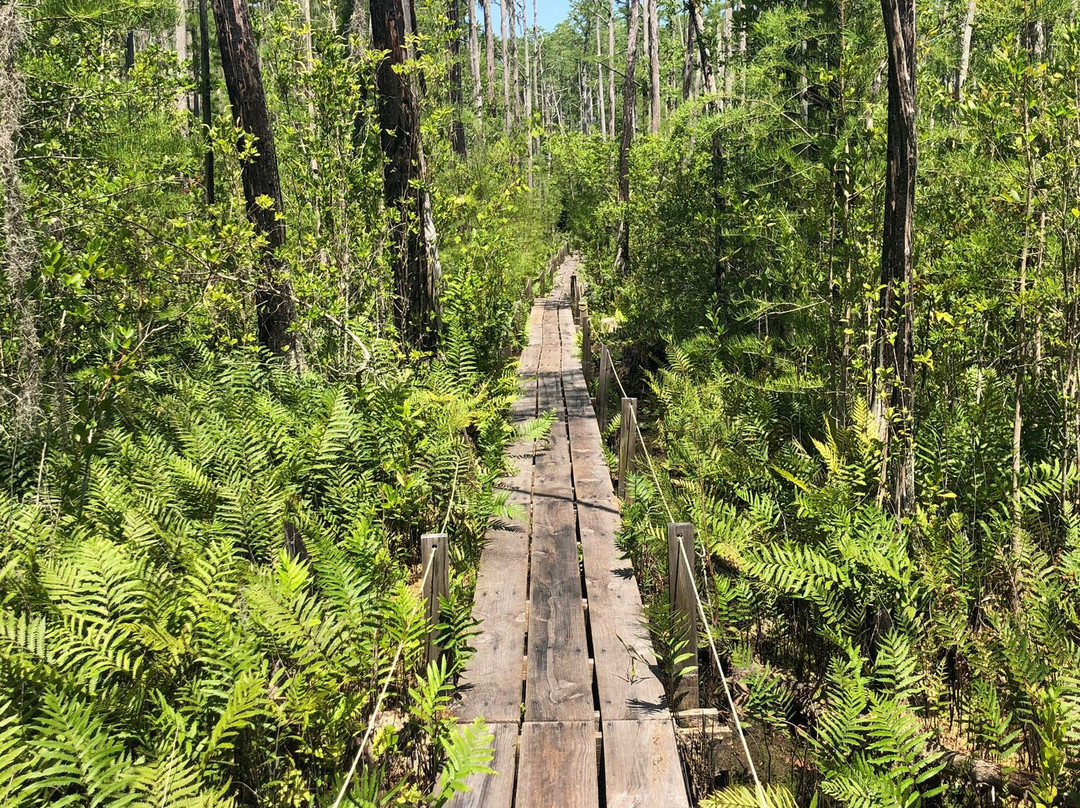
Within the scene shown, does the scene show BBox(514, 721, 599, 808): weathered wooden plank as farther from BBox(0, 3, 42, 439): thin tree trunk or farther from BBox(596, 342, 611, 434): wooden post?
BBox(596, 342, 611, 434): wooden post

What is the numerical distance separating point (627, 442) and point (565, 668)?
2528 millimetres

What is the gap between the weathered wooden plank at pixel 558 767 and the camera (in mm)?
3055

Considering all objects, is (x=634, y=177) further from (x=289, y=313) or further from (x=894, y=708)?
(x=894, y=708)

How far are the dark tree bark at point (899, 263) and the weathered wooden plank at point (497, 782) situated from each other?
254 centimetres

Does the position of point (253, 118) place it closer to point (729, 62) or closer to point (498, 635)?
point (729, 62)

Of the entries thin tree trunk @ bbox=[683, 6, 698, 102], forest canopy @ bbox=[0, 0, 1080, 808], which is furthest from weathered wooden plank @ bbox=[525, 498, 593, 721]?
thin tree trunk @ bbox=[683, 6, 698, 102]

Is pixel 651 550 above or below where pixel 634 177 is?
below

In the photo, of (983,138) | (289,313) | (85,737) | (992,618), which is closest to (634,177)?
(289,313)

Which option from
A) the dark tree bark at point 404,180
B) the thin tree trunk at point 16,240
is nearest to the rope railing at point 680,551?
the dark tree bark at point 404,180

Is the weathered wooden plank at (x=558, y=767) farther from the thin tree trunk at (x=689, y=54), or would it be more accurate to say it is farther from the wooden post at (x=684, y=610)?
the thin tree trunk at (x=689, y=54)

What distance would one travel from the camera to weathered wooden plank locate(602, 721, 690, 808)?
3053 mm

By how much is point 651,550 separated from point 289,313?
5.34 metres

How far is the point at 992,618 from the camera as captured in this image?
3.75 metres

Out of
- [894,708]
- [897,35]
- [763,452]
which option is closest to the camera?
[894,708]
